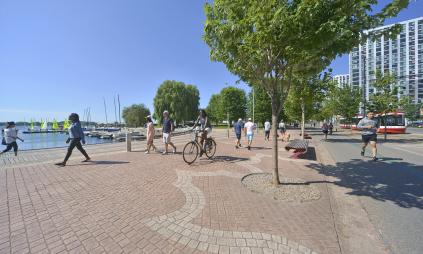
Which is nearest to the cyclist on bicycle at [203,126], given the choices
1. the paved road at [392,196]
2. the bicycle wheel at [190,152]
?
the bicycle wheel at [190,152]

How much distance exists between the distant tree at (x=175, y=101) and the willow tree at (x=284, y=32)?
47067 mm

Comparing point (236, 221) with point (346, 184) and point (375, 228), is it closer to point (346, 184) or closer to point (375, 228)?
point (375, 228)

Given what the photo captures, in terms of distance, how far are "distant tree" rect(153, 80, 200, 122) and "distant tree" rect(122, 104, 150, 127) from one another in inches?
1197

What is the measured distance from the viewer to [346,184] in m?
5.41

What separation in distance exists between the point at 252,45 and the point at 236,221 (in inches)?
134

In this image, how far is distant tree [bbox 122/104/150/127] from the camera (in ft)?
263

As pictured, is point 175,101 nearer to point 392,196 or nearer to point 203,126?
point 203,126

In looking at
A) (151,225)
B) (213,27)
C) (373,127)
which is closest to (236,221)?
(151,225)

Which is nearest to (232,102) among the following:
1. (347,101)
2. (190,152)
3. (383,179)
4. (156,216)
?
(347,101)

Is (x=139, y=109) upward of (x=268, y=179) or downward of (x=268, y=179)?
upward

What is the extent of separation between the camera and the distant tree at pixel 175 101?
5141 centimetres

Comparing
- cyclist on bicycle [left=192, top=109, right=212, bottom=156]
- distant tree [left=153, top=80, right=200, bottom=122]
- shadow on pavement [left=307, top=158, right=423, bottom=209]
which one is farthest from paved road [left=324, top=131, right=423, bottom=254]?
distant tree [left=153, top=80, right=200, bottom=122]

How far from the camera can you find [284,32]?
154 inches

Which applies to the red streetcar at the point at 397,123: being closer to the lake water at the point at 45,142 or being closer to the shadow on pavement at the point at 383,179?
the shadow on pavement at the point at 383,179
